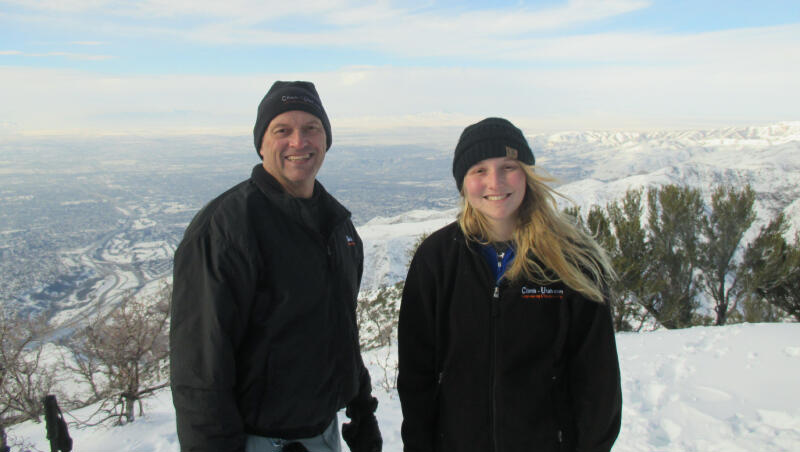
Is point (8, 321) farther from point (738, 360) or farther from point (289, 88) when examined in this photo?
point (738, 360)

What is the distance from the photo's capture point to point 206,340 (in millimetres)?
1857

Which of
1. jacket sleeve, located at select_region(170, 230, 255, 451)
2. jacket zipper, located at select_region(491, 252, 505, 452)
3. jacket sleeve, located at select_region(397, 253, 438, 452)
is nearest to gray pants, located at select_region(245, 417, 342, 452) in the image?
jacket sleeve, located at select_region(170, 230, 255, 451)

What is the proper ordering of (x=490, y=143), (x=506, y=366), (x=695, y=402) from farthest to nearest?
(x=695, y=402) → (x=490, y=143) → (x=506, y=366)

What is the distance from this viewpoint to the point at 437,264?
2.31m

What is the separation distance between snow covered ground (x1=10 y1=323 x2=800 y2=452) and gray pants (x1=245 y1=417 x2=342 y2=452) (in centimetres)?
307

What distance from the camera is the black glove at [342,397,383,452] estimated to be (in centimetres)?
279

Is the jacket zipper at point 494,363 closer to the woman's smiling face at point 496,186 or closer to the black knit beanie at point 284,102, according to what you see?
the woman's smiling face at point 496,186

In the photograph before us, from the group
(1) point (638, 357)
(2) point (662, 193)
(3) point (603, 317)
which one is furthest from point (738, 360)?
(2) point (662, 193)

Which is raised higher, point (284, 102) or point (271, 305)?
point (284, 102)

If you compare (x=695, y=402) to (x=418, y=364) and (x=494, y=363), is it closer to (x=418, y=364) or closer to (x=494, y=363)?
(x=494, y=363)

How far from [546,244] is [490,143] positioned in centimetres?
64

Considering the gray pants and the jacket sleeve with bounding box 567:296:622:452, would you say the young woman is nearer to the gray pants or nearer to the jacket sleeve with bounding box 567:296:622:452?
the jacket sleeve with bounding box 567:296:622:452

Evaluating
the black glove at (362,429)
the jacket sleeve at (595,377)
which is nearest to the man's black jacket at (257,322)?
the black glove at (362,429)

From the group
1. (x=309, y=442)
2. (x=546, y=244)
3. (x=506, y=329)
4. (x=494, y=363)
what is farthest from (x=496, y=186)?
(x=309, y=442)
